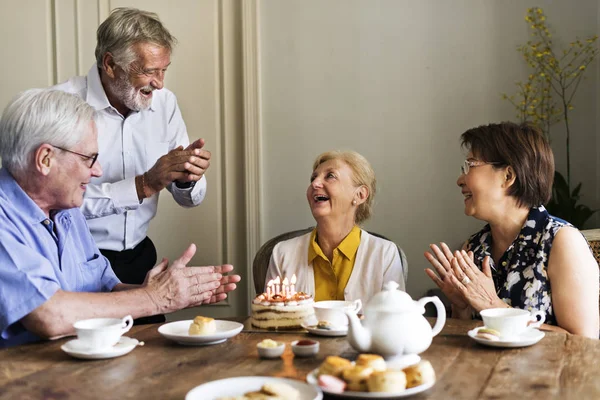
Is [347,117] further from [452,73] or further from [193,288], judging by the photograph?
[193,288]

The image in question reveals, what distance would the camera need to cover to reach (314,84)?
3506 mm

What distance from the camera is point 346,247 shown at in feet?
8.93

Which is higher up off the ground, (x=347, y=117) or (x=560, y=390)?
(x=347, y=117)

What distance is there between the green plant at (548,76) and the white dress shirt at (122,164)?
1.58 meters

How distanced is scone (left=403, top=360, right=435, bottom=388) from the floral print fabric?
0.99 meters

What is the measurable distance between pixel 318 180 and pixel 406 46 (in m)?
0.99

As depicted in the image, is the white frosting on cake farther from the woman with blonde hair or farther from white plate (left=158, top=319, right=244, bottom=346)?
the woman with blonde hair

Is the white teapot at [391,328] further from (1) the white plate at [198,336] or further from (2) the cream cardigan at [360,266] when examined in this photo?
(2) the cream cardigan at [360,266]

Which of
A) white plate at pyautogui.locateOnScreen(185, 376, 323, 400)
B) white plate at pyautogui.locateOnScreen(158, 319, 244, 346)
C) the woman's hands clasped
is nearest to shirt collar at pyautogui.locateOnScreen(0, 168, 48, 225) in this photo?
white plate at pyautogui.locateOnScreen(158, 319, 244, 346)

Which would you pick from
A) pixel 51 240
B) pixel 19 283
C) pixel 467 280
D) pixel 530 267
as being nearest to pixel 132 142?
pixel 51 240

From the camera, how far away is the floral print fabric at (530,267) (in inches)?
85.6

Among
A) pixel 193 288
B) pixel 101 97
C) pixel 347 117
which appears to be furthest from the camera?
pixel 347 117

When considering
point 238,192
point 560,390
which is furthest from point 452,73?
point 560,390

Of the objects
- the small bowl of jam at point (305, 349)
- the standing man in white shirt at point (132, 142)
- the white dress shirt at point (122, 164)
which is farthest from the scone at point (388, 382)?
the white dress shirt at point (122, 164)
